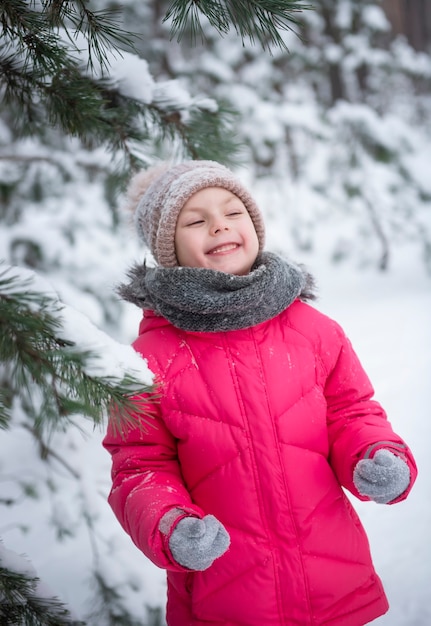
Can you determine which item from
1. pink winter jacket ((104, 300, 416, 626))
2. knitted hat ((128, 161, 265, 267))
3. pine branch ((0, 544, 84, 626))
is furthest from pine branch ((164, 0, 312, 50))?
pine branch ((0, 544, 84, 626))

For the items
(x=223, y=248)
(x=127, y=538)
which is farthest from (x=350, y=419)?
(x=127, y=538)

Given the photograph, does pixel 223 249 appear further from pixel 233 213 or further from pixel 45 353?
pixel 45 353

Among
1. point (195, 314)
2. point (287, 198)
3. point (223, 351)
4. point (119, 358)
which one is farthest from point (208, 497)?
point (287, 198)

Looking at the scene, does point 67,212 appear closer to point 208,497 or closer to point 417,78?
point 208,497

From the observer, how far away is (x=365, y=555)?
145 centimetres

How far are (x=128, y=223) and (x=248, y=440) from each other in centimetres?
102

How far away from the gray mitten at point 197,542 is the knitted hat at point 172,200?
80 centimetres

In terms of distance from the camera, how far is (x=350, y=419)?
149 centimetres

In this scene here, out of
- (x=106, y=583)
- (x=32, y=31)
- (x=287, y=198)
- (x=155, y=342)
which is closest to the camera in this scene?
(x=32, y=31)

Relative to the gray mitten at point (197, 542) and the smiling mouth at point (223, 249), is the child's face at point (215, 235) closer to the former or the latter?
the smiling mouth at point (223, 249)

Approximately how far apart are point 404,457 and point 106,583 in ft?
5.03

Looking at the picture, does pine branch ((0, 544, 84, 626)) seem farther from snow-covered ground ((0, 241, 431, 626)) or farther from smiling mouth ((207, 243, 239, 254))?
smiling mouth ((207, 243, 239, 254))

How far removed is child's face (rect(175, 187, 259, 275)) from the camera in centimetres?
151

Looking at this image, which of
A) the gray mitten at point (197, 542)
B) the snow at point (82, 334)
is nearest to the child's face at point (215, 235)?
the snow at point (82, 334)
